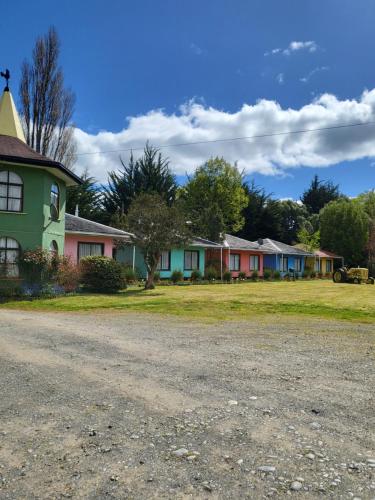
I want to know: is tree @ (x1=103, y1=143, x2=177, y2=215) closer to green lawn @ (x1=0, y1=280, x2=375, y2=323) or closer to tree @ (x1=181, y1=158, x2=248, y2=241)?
tree @ (x1=181, y1=158, x2=248, y2=241)

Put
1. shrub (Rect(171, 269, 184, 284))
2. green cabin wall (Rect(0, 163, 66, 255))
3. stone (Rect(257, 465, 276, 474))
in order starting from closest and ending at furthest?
stone (Rect(257, 465, 276, 474)) < green cabin wall (Rect(0, 163, 66, 255)) < shrub (Rect(171, 269, 184, 284))

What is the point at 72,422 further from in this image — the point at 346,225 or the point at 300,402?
the point at 346,225

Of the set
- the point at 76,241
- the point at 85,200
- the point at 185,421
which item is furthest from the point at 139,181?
the point at 185,421

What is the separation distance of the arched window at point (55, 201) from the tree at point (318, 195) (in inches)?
2106

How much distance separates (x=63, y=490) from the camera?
2984 millimetres

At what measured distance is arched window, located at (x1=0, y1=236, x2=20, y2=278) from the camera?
1773 cm

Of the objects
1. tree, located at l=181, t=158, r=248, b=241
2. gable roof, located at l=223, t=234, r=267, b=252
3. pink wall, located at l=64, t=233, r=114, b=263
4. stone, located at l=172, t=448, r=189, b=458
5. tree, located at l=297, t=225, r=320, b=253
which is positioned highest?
tree, located at l=181, t=158, r=248, b=241

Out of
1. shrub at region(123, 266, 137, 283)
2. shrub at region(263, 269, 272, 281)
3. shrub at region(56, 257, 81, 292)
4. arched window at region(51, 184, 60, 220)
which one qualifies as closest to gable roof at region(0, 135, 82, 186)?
arched window at region(51, 184, 60, 220)

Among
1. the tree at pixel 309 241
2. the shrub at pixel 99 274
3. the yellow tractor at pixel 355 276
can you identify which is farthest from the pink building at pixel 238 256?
the shrub at pixel 99 274

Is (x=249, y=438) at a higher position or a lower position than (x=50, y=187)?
lower

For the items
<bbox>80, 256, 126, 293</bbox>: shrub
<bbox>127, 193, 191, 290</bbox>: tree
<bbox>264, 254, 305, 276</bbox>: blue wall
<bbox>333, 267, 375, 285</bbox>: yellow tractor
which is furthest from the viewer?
<bbox>264, 254, 305, 276</bbox>: blue wall

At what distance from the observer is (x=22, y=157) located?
1777 centimetres

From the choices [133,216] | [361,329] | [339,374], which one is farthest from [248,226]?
[339,374]

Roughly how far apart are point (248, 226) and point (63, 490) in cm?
5185
